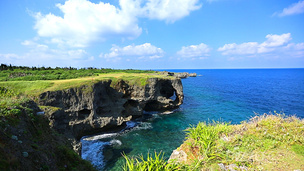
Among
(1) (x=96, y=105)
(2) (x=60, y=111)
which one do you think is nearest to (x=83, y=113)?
(1) (x=96, y=105)

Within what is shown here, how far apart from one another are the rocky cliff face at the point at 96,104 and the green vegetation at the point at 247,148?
38.6 ft

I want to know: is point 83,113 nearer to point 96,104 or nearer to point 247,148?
point 96,104

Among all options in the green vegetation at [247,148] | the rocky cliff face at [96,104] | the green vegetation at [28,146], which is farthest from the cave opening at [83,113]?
the green vegetation at [247,148]

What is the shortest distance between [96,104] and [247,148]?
21.3 metres

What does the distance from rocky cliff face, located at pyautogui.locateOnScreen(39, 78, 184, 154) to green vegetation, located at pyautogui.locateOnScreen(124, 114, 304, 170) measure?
1175 cm

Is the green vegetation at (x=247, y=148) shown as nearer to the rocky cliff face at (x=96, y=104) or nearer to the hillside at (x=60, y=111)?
the hillside at (x=60, y=111)

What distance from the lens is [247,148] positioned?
26.2 feet

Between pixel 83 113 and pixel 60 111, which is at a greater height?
pixel 60 111

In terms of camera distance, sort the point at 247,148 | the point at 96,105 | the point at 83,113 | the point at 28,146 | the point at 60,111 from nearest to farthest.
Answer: the point at 28,146, the point at 247,148, the point at 60,111, the point at 83,113, the point at 96,105

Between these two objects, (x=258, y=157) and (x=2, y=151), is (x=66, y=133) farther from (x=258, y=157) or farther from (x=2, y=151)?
(x=258, y=157)

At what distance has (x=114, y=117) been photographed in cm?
2466

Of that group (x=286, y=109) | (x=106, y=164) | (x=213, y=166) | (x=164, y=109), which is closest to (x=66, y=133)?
(x=106, y=164)

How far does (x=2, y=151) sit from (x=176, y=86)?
107 ft

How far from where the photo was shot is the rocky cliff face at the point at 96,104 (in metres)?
18.9
